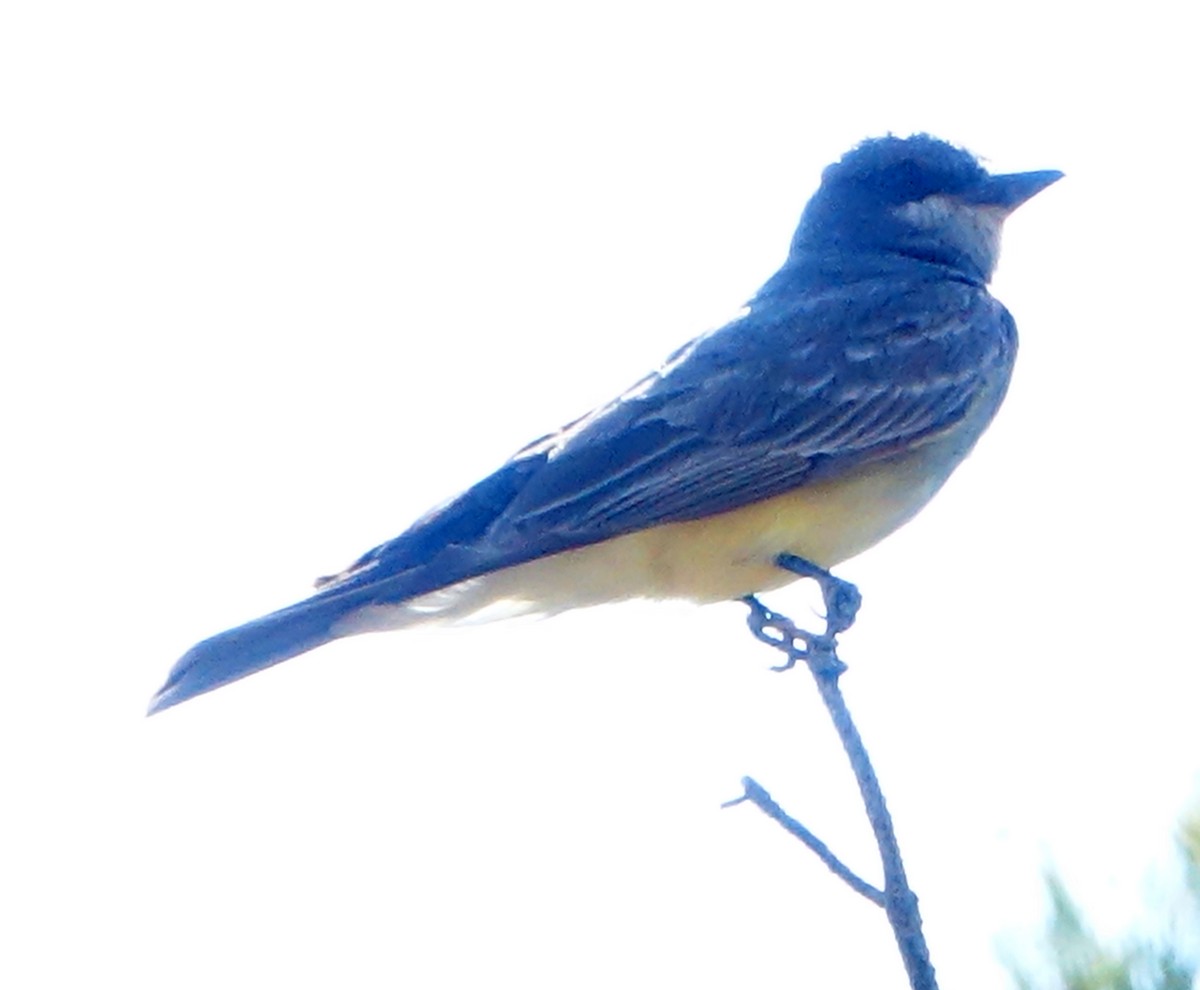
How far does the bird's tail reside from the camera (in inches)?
235

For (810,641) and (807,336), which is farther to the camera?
(807,336)

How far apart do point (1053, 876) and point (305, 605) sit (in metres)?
2.88

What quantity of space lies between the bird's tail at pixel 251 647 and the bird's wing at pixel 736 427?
16 cm

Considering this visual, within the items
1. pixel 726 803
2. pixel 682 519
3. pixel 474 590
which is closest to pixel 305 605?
pixel 474 590

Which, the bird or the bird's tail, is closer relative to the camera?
the bird's tail

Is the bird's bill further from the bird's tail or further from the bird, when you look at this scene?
the bird's tail

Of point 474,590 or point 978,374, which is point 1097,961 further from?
point 978,374

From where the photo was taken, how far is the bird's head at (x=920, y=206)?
8.29 m

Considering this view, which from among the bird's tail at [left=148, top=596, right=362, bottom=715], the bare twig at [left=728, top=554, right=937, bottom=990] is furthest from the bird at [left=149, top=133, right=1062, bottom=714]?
the bare twig at [left=728, top=554, right=937, bottom=990]

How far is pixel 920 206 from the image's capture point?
27.6ft

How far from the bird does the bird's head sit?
1 centimetres

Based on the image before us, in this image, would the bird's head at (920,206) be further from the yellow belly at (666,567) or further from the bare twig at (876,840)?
the bare twig at (876,840)

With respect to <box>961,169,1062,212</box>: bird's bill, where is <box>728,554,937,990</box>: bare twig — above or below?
below

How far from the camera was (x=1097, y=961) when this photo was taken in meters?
3.54
